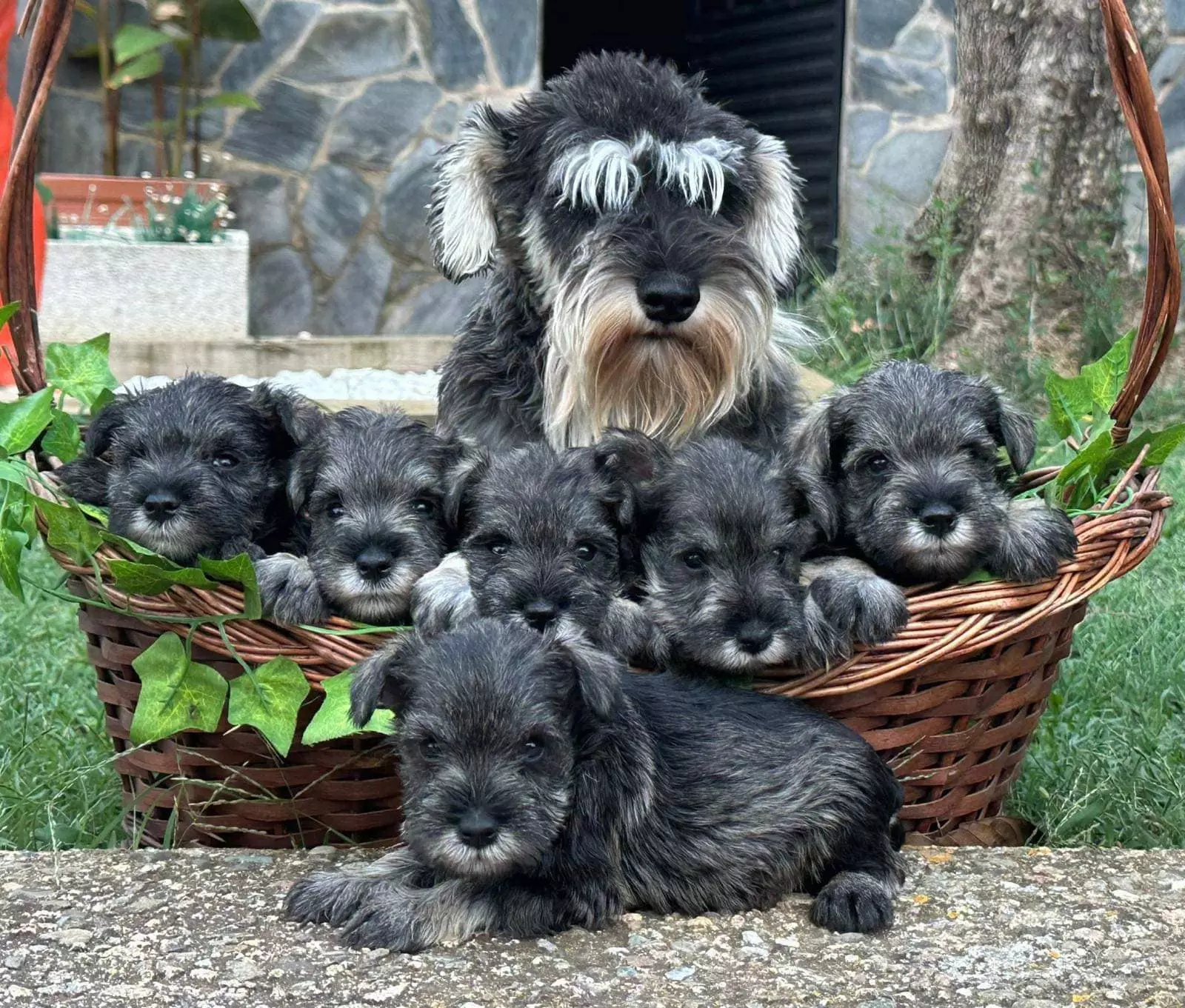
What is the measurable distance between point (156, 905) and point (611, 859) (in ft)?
3.11

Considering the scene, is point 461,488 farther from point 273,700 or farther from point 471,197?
point 471,197

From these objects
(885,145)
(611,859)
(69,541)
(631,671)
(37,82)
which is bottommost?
(611,859)

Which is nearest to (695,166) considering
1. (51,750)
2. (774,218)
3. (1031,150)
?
(774,218)

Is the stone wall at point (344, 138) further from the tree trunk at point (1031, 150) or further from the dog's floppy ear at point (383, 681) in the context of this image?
the dog's floppy ear at point (383, 681)

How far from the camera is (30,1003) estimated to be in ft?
8.19

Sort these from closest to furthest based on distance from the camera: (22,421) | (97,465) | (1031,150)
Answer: (22,421) → (97,465) → (1031,150)

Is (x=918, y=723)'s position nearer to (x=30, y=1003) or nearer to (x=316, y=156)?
(x=30, y=1003)

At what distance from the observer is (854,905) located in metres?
2.79

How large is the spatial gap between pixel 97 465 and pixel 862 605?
1.78 metres

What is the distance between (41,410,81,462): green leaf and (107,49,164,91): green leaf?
718cm

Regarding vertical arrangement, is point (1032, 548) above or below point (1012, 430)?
below

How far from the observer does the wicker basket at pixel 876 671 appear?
3.00 m

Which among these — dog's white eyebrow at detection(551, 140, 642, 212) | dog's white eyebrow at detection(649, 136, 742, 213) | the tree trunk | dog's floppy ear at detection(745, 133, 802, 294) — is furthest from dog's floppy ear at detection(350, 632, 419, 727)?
the tree trunk

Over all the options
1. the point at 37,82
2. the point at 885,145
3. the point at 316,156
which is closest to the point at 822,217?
the point at 885,145
